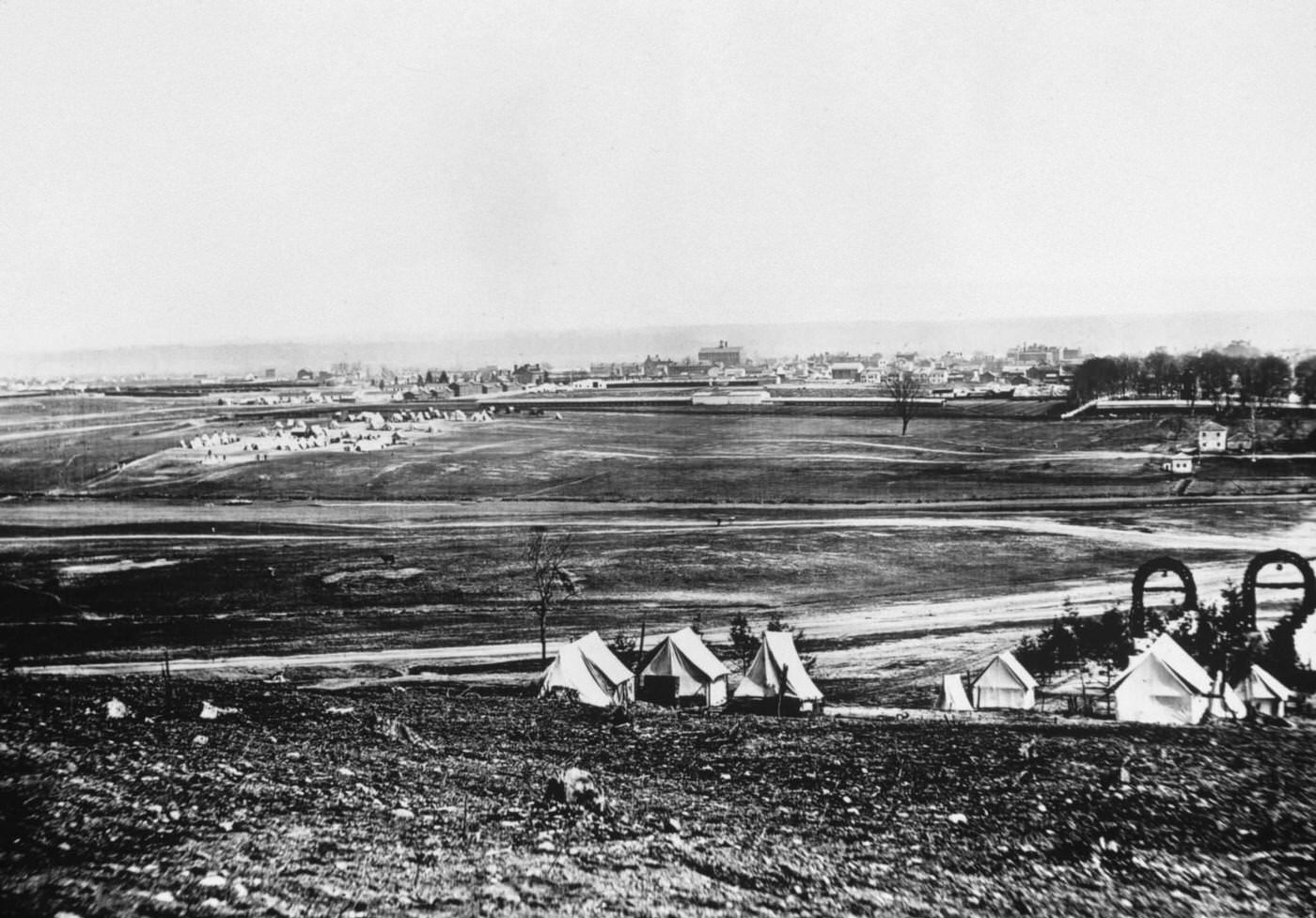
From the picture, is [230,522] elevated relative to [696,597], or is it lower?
elevated

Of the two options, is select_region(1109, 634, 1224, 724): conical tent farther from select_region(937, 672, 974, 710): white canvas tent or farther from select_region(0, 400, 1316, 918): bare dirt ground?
select_region(937, 672, 974, 710): white canvas tent

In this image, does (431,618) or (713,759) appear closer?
(713,759)

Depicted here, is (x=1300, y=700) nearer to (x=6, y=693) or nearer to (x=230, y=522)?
A: (x=6, y=693)

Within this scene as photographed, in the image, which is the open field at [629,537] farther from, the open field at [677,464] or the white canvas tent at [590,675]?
the white canvas tent at [590,675]

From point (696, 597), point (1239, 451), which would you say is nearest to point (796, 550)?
point (696, 597)

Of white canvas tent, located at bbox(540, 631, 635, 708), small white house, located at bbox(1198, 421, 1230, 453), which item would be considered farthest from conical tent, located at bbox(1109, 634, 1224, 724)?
white canvas tent, located at bbox(540, 631, 635, 708)

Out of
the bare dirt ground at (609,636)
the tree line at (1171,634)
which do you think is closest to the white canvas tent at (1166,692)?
the tree line at (1171,634)
